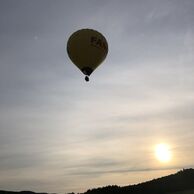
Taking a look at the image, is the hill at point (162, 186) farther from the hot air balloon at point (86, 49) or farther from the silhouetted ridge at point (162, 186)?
the hot air balloon at point (86, 49)

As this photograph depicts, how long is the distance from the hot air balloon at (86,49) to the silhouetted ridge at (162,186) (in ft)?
152

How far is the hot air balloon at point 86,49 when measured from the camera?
42406mm

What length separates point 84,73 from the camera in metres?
42.1

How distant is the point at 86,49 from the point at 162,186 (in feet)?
165

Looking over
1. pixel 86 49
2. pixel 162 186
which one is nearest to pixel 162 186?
pixel 162 186

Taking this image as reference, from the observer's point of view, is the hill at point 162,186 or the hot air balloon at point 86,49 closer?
the hot air balloon at point 86,49

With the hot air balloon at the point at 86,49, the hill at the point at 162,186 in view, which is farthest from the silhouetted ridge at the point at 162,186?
the hot air balloon at the point at 86,49

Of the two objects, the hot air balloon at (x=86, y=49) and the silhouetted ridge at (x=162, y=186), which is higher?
the silhouetted ridge at (x=162, y=186)

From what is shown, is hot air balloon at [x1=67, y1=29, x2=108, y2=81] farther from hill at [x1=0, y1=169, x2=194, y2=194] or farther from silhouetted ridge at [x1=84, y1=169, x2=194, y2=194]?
silhouetted ridge at [x1=84, y1=169, x2=194, y2=194]

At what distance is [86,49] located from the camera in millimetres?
42406

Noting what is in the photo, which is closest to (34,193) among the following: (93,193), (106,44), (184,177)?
(93,193)

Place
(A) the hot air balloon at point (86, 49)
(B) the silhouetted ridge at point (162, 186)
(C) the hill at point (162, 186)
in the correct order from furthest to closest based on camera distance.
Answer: (B) the silhouetted ridge at point (162, 186) < (C) the hill at point (162, 186) < (A) the hot air balloon at point (86, 49)

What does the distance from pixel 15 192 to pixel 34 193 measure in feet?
14.5

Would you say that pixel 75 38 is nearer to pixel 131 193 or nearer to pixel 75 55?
pixel 75 55
